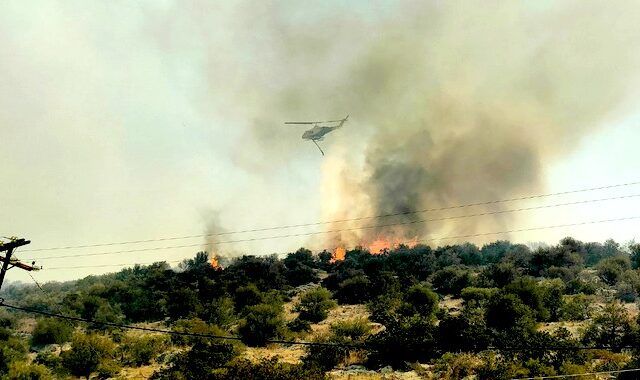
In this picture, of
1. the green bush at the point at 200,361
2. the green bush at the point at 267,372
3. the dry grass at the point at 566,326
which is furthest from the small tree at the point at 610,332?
the green bush at the point at 200,361

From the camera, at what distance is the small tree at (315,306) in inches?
1928

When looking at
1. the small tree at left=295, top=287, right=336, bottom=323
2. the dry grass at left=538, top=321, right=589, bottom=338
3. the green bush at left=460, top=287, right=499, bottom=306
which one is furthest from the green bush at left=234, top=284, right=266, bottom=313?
the dry grass at left=538, top=321, right=589, bottom=338

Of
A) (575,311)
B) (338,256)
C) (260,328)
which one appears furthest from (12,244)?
(338,256)

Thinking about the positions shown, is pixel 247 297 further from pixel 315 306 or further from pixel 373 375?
pixel 373 375

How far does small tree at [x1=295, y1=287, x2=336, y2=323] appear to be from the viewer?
48969 millimetres

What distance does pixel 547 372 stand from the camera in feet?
70.2

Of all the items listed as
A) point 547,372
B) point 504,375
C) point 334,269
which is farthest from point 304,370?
point 334,269

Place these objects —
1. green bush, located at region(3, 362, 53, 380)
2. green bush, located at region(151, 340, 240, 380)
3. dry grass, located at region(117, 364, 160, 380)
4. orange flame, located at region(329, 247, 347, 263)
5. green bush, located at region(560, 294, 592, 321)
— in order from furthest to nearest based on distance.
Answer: orange flame, located at region(329, 247, 347, 263)
green bush, located at region(560, 294, 592, 321)
dry grass, located at region(117, 364, 160, 380)
green bush, located at region(151, 340, 240, 380)
green bush, located at region(3, 362, 53, 380)

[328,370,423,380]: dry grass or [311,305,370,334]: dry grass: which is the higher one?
[311,305,370,334]: dry grass

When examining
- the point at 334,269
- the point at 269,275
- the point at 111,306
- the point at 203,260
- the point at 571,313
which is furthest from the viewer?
the point at 203,260

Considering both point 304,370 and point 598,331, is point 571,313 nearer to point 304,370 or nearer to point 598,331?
point 598,331

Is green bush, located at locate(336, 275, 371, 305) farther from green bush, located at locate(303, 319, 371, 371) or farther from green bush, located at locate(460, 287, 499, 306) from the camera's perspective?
green bush, located at locate(303, 319, 371, 371)

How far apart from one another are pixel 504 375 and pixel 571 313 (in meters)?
21.7

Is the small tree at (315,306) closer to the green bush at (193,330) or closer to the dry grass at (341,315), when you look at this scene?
the dry grass at (341,315)
